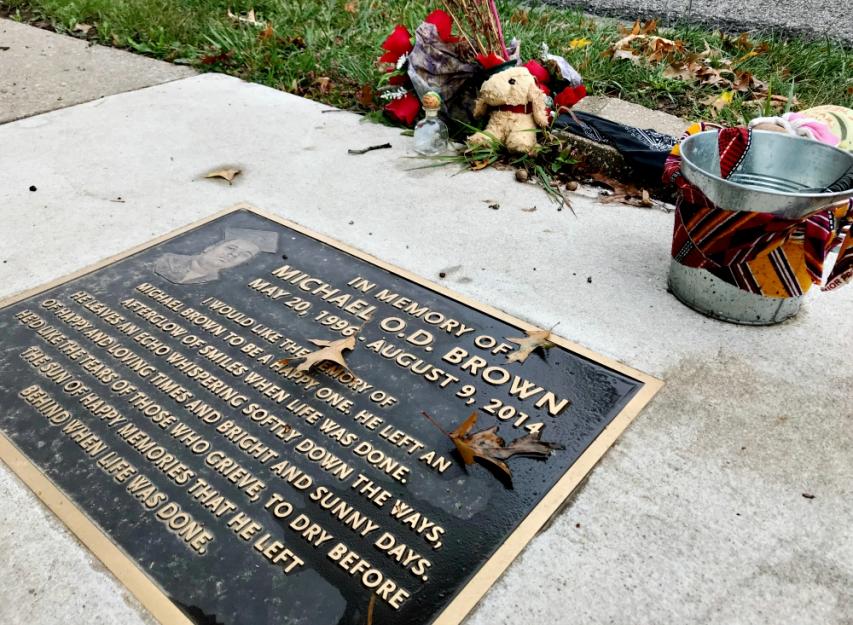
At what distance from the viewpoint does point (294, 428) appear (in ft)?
6.09

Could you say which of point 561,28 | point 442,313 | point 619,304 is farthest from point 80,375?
point 561,28

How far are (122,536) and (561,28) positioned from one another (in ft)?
15.9

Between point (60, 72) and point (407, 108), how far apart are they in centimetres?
233

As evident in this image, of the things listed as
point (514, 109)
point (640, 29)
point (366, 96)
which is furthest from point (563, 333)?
point (640, 29)

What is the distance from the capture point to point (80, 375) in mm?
2033

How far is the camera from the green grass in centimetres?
413

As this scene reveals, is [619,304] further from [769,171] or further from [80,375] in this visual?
[80,375]

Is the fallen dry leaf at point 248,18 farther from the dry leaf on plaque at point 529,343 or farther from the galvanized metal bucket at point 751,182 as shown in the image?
the dry leaf on plaque at point 529,343

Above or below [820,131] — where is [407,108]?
below

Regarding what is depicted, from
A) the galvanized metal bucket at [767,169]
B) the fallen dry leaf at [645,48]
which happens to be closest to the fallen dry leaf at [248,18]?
the fallen dry leaf at [645,48]

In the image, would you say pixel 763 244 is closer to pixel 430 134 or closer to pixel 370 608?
pixel 370 608

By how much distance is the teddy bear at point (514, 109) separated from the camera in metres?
3.31

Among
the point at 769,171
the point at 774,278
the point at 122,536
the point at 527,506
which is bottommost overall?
the point at 122,536

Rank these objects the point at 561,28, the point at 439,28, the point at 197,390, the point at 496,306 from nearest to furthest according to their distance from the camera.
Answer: the point at 197,390 < the point at 496,306 < the point at 439,28 < the point at 561,28
